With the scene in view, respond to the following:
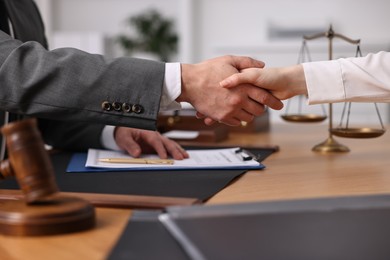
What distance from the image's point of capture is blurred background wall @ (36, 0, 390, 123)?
496 cm

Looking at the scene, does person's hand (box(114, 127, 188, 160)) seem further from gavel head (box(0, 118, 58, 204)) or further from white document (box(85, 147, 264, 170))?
gavel head (box(0, 118, 58, 204))

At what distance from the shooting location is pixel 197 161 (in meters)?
1.50

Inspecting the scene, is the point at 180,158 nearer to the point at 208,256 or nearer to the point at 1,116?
the point at 1,116

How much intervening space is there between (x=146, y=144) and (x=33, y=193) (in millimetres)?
770

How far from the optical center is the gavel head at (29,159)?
34.4 inches

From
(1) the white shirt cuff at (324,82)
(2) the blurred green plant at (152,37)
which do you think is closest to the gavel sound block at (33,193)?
(1) the white shirt cuff at (324,82)

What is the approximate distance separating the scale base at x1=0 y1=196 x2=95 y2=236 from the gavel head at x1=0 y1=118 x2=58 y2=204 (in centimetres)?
2

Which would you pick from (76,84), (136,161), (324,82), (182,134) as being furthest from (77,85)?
(182,134)

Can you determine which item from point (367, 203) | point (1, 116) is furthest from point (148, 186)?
point (1, 116)

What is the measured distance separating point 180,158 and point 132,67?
29 cm

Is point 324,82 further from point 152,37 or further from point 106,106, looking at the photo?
point 152,37

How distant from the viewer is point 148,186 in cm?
120

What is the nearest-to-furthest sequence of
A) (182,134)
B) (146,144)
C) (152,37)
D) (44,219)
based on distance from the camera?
(44,219) < (146,144) < (182,134) < (152,37)

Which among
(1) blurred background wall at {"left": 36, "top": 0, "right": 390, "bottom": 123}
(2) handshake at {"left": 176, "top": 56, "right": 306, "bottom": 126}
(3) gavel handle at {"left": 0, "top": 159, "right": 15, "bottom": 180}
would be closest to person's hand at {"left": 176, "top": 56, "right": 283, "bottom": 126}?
(2) handshake at {"left": 176, "top": 56, "right": 306, "bottom": 126}
